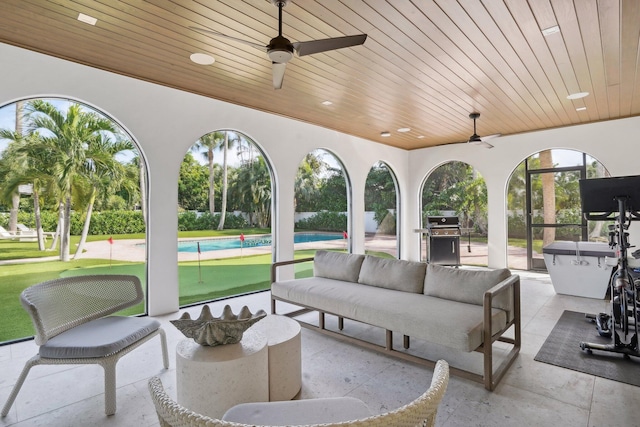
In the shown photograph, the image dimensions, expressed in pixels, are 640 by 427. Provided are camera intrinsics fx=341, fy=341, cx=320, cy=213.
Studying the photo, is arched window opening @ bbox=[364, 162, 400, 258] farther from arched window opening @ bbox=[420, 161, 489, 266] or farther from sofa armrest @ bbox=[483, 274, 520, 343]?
sofa armrest @ bbox=[483, 274, 520, 343]

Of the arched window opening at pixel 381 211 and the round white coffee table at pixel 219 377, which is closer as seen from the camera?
the round white coffee table at pixel 219 377

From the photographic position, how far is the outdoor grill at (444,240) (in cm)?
720

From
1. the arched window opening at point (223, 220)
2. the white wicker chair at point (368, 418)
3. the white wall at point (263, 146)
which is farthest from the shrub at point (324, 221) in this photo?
the white wicker chair at point (368, 418)

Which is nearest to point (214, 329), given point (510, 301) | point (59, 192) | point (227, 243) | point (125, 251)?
point (510, 301)

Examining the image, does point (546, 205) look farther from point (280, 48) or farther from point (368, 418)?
point (368, 418)

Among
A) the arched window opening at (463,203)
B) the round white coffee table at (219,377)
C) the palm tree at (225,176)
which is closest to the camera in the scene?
the round white coffee table at (219,377)

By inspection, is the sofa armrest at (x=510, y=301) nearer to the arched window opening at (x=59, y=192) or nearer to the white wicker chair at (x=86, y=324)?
the white wicker chair at (x=86, y=324)

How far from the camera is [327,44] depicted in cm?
224

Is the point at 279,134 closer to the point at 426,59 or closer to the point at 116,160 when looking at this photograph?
the point at 116,160

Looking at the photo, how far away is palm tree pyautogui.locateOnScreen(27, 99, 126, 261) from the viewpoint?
4.15 meters

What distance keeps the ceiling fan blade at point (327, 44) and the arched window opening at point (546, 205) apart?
575 centimetres

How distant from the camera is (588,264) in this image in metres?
4.80

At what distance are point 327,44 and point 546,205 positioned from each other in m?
6.24

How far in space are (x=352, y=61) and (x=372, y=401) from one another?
3.05 meters
